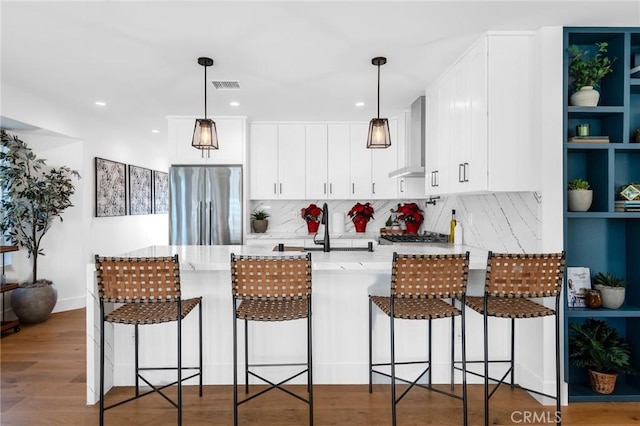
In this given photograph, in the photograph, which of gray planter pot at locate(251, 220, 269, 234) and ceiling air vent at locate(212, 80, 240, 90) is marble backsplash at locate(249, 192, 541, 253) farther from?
ceiling air vent at locate(212, 80, 240, 90)

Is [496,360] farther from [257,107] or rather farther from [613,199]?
[257,107]

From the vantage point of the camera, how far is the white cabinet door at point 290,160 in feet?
16.1

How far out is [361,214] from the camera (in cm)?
502

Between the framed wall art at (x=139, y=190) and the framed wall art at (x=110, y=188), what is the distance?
192 millimetres

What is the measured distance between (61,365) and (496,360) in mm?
3371

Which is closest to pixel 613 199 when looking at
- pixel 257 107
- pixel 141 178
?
Answer: pixel 257 107

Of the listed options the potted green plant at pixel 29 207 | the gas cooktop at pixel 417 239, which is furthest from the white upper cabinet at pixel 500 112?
the potted green plant at pixel 29 207

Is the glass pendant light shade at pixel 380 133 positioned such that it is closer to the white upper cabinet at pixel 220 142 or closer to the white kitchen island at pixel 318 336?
the white kitchen island at pixel 318 336

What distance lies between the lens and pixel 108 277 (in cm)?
204

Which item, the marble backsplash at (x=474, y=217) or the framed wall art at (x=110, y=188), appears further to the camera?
the framed wall art at (x=110, y=188)

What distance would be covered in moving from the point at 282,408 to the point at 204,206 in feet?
9.02

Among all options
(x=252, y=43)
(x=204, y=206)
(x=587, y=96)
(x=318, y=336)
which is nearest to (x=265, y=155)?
(x=204, y=206)

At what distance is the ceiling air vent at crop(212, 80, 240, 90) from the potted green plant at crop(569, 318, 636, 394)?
128 inches

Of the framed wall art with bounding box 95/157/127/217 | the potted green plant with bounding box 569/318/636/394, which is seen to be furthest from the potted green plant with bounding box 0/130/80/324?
the potted green plant with bounding box 569/318/636/394
